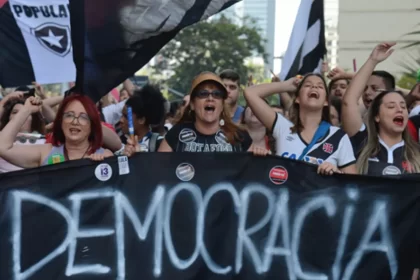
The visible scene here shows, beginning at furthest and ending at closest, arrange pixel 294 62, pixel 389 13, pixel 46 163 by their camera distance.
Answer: pixel 389 13
pixel 294 62
pixel 46 163

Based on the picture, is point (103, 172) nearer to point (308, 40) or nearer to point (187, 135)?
point (187, 135)

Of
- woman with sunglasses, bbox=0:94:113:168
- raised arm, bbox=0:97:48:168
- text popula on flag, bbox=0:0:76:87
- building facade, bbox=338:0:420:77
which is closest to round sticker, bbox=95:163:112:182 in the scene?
woman with sunglasses, bbox=0:94:113:168

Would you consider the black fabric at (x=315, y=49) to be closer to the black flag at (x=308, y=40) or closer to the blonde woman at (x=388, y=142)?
the black flag at (x=308, y=40)

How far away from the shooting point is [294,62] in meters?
7.37

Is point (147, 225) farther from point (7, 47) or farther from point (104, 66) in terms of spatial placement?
point (7, 47)

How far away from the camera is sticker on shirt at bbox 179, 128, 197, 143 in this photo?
17.0 feet

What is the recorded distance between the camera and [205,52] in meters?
60.3

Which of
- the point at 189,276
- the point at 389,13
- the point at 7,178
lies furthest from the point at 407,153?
the point at 389,13

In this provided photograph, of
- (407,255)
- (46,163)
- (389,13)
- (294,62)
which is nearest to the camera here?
(407,255)

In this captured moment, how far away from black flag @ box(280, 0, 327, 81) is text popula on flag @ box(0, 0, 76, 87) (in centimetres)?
209

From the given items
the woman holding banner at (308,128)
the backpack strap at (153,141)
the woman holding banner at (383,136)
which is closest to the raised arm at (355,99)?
the woman holding banner at (383,136)

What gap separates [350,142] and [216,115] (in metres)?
0.85

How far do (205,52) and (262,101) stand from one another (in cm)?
5532

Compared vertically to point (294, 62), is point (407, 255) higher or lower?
lower
